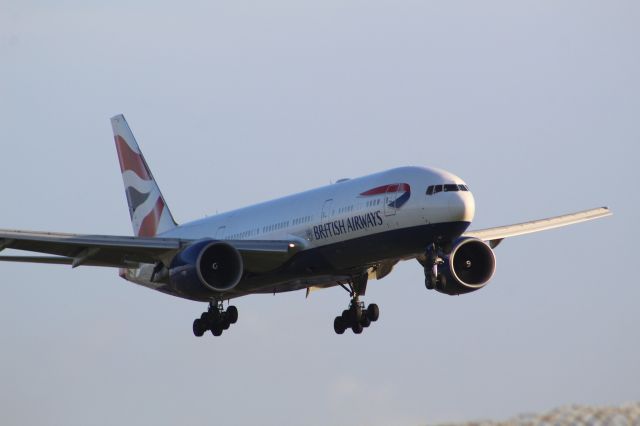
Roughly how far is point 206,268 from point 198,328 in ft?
14.7

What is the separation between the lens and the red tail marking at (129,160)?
68.0m

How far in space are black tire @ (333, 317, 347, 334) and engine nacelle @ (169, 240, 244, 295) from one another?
5.76m

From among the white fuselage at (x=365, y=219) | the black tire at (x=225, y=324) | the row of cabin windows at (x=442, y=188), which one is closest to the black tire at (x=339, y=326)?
the white fuselage at (x=365, y=219)

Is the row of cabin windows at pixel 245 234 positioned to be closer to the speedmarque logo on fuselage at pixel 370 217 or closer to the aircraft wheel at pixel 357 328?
the speedmarque logo on fuselage at pixel 370 217

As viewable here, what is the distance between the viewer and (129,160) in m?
68.9

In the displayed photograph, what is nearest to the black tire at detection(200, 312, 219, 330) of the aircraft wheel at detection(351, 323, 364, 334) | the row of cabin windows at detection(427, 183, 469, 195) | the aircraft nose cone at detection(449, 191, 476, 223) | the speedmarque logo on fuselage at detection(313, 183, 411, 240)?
the aircraft wheel at detection(351, 323, 364, 334)

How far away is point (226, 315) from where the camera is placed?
56.2 metres

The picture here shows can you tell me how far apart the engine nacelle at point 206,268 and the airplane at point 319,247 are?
0.11ft

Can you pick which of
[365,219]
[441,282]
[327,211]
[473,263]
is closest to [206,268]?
[327,211]

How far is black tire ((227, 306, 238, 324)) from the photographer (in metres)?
56.2

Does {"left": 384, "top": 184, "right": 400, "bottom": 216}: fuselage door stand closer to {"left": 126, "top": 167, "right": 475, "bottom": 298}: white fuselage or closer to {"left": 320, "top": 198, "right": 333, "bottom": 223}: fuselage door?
{"left": 126, "top": 167, "right": 475, "bottom": 298}: white fuselage

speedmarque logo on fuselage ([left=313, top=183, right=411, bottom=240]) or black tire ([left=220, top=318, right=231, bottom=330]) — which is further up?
speedmarque logo on fuselage ([left=313, top=183, right=411, bottom=240])

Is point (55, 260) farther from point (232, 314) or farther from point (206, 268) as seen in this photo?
point (232, 314)

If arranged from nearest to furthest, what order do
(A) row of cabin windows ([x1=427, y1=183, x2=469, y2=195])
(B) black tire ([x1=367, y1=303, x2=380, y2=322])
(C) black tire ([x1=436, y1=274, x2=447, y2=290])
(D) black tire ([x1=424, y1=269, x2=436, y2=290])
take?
(A) row of cabin windows ([x1=427, y1=183, x2=469, y2=195]) → (D) black tire ([x1=424, y1=269, x2=436, y2=290]) → (C) black tire ([x1=436, y1=274, x2=447, y2=290]) → (B) black tire ([x1=367, y1=303, x2=380, y2=322])
